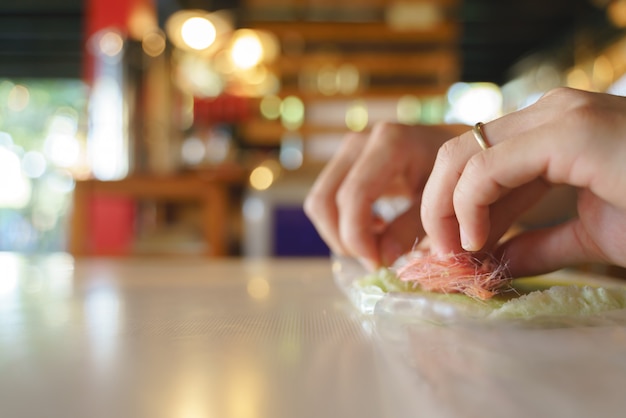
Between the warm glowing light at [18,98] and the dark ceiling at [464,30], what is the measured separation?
0.28 metres

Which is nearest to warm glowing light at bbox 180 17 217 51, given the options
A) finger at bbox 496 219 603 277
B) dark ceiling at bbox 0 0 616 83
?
dark ceiling at bbox 0 0 616 83

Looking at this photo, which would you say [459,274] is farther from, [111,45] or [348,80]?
[348,80]

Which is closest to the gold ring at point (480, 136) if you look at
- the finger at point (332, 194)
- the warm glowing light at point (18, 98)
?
the finger at point (332, 194)

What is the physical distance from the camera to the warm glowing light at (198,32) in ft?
9.77

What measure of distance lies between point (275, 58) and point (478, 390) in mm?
3954

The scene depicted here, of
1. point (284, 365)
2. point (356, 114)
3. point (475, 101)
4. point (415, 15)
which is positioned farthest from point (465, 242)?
point (475, 101)

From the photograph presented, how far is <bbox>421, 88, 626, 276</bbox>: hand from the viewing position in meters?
0.28

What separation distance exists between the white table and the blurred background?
36.9 inches

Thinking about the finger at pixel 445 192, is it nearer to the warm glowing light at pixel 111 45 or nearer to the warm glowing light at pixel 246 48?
the warm glowing light at pixel 111 45

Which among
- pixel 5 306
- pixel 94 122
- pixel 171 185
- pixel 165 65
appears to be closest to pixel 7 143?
pixel 94 122

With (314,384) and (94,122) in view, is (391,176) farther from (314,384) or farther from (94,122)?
(94,122)

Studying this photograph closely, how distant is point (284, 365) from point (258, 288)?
28 cm

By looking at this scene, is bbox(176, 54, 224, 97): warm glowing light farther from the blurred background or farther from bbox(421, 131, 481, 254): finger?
bbox(421, 131, 481, 254): finger

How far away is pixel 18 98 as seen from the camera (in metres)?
6.66
